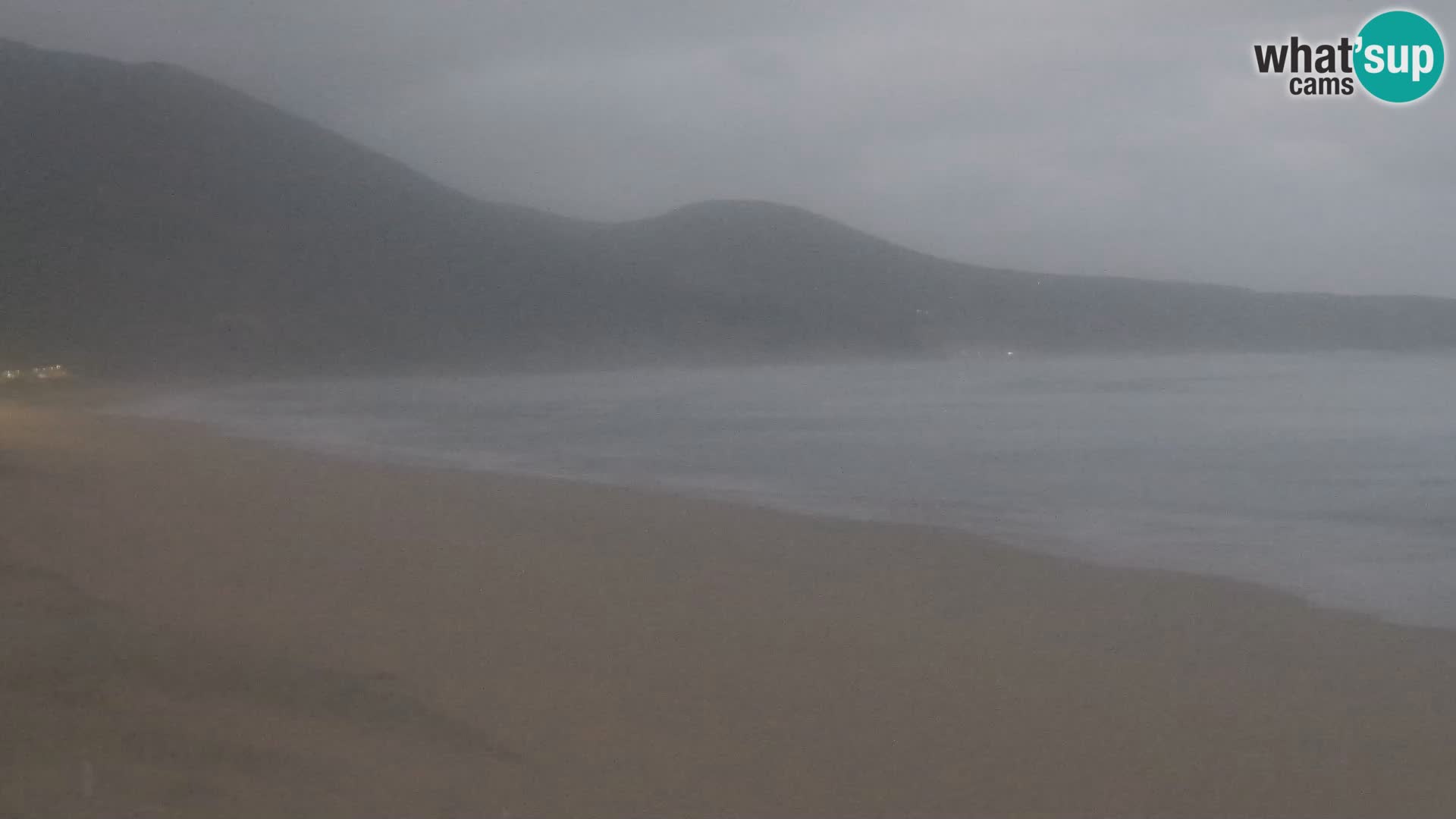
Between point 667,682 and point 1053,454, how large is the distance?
11955mm

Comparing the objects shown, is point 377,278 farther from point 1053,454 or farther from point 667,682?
point 667,682

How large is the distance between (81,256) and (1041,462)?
7280cm

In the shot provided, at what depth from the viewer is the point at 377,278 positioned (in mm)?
87250

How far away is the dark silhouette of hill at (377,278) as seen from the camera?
71.2 meters

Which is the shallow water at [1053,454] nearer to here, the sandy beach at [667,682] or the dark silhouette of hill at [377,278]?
the sandy beach at [667,682]

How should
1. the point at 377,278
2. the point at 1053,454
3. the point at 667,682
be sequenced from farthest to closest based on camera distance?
the point at 377,278
the point at 1053,454
the point at 667,682

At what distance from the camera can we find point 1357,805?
3904mm

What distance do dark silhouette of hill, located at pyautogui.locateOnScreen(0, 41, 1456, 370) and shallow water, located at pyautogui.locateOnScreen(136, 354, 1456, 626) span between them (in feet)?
125

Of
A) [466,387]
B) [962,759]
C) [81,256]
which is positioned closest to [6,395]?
[466,387]

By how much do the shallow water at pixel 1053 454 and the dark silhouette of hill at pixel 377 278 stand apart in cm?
3824

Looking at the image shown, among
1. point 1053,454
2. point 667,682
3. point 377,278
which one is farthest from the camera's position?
point 377,278

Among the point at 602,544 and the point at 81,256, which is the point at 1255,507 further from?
the point at 81,256

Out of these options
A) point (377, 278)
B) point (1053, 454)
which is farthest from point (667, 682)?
point (377, 278)

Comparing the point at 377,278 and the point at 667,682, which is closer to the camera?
the point at 667,682
